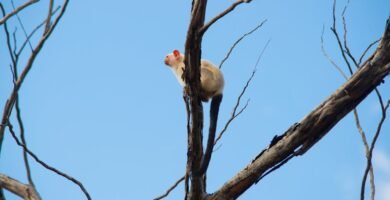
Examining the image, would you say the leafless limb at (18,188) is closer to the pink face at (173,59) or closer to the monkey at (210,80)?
the monkey at (210,80)

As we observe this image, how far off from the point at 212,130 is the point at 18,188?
1671 millimetres

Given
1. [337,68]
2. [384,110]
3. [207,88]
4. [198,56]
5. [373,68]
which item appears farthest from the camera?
[207,88]

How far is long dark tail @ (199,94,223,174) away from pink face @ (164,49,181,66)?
97 centimetres

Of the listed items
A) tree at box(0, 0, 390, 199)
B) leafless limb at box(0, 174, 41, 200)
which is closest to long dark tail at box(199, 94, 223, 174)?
tree at box(0, 0, 390, 199)

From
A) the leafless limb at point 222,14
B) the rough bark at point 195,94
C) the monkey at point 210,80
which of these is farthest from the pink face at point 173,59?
the leafless limb at point 222,14

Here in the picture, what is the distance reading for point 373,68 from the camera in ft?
9.01

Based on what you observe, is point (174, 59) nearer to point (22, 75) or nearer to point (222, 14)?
point (22, 75)

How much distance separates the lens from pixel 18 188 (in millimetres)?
3617

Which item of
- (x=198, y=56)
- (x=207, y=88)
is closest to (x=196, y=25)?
(x=198, y=56)

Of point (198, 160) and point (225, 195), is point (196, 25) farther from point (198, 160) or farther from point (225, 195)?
point (225, 195)

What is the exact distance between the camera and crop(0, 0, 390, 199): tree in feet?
9.04

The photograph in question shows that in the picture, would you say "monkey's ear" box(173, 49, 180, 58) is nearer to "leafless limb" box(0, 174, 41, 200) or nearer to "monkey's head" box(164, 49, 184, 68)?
"monkey's head" box(164, 49, 184, 68)

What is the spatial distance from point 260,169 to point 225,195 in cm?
33

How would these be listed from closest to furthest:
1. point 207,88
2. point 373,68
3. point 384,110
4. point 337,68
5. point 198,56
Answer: point 373,68 → point 198,56 → point 384,110 → point 337,68 → point 207,88
